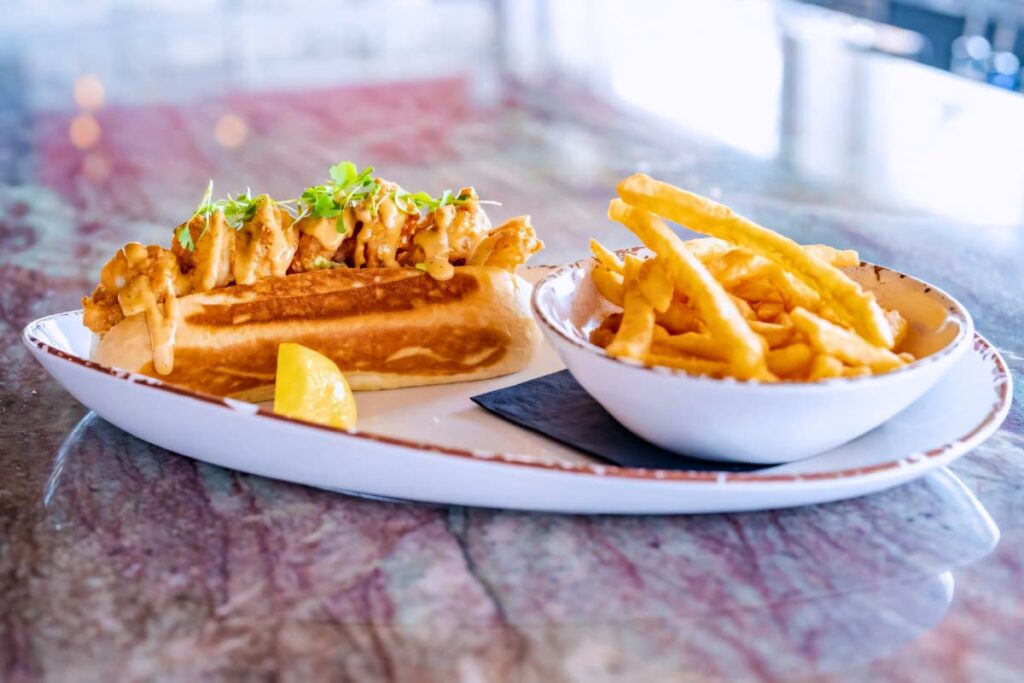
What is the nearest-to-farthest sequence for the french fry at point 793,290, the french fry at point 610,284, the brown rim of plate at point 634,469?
the brown rim of plate at point 634,469, the french fry at point 793,290, the french fry at point 610,284

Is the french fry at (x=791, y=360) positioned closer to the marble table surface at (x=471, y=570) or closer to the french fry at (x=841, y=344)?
the french fry at (x=841, y=344)

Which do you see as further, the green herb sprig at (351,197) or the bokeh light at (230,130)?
the bokeh light at (230,130)

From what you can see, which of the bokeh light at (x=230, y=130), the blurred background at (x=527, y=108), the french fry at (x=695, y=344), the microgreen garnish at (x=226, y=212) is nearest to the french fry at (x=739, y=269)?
the french fry at (x=695, y=344)

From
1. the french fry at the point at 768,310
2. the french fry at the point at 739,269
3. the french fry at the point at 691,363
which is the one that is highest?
the french fry at the point at 739,269

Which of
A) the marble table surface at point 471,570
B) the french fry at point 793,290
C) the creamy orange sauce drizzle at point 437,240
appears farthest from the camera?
the creamy orange sauce drizzle at point 437,240

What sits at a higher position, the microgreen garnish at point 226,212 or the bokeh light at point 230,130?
the microgreen garnish at point 226,212

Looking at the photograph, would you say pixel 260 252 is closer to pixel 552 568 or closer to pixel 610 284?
pixel 610 284

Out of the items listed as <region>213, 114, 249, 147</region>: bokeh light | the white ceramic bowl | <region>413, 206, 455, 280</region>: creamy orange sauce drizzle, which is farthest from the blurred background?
the white ceramic bowl

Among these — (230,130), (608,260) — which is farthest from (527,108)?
(608,260)
